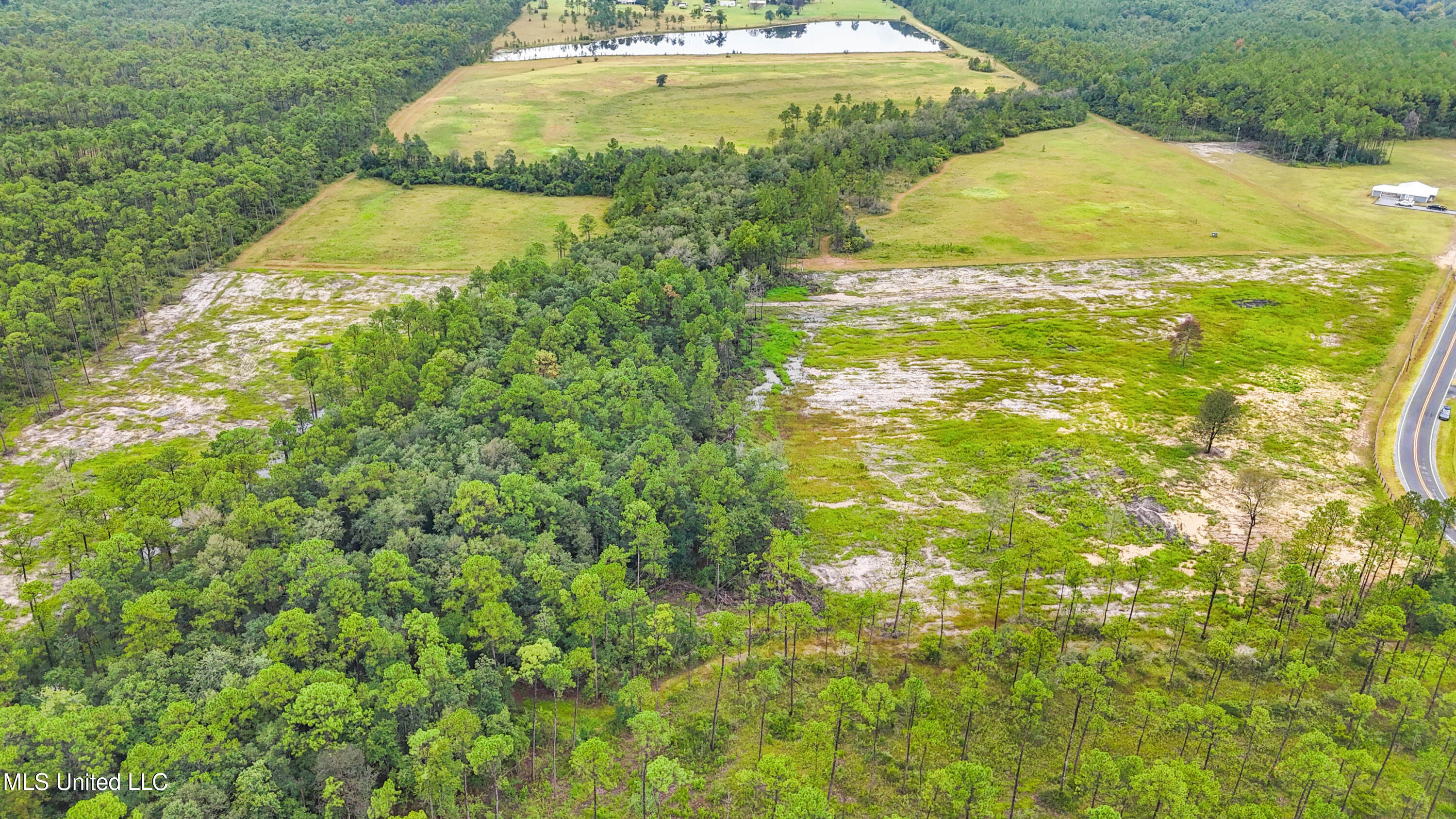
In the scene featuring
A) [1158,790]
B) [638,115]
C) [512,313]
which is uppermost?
[638,115]

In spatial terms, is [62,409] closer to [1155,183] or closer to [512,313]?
[512,313]

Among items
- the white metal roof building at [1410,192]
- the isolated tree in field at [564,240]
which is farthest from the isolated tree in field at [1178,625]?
the white metal roof building at [1410,192]

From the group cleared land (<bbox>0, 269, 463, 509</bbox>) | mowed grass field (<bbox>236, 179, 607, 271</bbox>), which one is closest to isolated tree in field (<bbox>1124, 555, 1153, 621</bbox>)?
cleared land (<bbox>0, 269, 463, 509</bbox>)

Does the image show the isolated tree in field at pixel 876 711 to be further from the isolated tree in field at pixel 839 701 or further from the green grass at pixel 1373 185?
the green grass at pixel 1373 185

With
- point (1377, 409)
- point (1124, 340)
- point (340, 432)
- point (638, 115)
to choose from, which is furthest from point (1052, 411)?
point (638, 115)

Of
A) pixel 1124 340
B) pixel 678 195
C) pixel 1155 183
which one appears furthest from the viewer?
pixel 1155 183

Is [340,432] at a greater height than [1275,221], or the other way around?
[1275,221]
